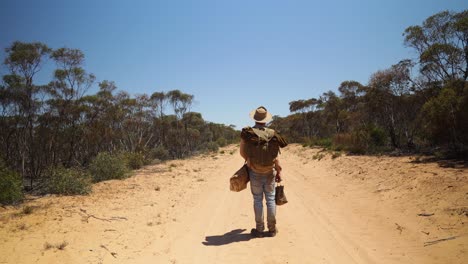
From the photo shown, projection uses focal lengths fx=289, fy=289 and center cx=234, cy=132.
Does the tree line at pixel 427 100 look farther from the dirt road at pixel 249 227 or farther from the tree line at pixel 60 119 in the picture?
the tree line at pixel 60 119

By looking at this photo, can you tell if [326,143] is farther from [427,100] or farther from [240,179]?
[240,179]

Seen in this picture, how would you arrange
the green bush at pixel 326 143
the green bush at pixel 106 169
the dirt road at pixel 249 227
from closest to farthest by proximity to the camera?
the dirt road at pixel 249 227
the green bush at pixel 106 169
the green bush at pixel 326 143

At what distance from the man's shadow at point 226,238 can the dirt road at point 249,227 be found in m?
0.02

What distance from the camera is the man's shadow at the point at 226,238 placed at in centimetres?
503

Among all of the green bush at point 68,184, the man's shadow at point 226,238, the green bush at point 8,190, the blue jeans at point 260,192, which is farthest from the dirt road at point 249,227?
the green bush at point 8,190

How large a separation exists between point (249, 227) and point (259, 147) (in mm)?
1895

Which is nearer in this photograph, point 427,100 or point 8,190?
point 8,190

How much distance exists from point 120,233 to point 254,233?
105 inches

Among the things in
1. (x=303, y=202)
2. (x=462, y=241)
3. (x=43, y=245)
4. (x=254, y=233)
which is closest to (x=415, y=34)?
(x=303, y=202)

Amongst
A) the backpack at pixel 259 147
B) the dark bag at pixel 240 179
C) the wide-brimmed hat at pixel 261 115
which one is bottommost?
the dark bag at pixel 240 179

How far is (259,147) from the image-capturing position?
4992mm

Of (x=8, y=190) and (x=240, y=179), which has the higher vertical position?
(x=240, y=179)

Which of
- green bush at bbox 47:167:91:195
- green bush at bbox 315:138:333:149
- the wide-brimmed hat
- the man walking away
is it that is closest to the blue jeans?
the man walking away

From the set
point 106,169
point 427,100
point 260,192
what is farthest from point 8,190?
point 427,100
